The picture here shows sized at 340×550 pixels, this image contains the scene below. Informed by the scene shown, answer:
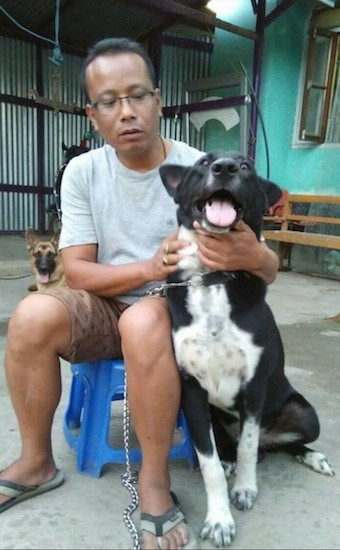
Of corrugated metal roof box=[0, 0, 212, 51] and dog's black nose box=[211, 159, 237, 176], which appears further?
corrugated metal roof box=[0, 0, 212, 51]

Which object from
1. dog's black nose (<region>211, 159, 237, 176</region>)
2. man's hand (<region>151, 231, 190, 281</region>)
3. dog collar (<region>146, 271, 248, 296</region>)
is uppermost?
dog's black nose (<region>211, 159, 237, 176</region>)

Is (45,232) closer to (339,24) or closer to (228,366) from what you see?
(339,24)

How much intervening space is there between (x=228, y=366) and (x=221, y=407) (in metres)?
0.23

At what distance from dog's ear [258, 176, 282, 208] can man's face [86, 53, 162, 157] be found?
1.43 ft

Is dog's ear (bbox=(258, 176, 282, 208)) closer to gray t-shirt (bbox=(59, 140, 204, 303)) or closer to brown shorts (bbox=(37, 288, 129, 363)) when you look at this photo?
gray t-shirt (bbox=(59, 140, 204, 303))

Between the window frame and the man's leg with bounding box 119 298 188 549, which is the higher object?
the window frame

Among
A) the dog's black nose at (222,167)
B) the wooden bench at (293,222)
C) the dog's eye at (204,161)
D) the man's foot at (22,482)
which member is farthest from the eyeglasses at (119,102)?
the wooden bench at (293,222)

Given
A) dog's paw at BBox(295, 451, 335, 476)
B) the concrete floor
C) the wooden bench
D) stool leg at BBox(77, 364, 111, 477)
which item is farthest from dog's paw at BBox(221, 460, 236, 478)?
the wooden bench

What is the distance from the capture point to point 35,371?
1.44m

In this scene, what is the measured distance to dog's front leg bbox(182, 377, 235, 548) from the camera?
1320mm

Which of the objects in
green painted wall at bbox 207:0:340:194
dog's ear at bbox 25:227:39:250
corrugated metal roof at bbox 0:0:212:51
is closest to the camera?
dog's ear at bbox 25:227:39:250

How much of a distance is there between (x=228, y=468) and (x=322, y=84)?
231 inches

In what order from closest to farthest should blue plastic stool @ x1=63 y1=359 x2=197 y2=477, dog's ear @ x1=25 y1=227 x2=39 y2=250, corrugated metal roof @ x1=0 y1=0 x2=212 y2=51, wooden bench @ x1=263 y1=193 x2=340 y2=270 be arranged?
blue plastic stool @ x1=63 y1=359 x2=197 y2=477
dog's ear @ x1=25 y1=227 x2=39 y2=250
wooden bench @ x1=263 y1=193 x2=340 y2=270
corrugated metal roof @ x1=0 y1=0 x2=212 y2=51

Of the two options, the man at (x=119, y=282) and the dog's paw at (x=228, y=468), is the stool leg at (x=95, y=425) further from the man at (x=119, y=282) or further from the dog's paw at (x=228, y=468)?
the dog's paw at (x=228, y=468)
